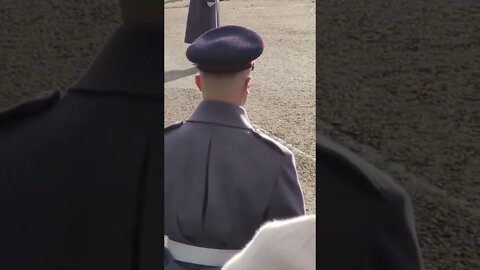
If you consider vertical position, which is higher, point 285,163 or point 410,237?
point 285,163

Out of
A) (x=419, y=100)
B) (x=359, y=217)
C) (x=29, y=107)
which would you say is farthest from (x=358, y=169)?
(x=29, y=107)

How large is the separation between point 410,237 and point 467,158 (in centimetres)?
22

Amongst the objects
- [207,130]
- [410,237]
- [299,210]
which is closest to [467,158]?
[410,237]

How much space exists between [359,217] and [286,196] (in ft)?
0.56

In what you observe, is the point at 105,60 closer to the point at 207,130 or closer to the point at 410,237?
the point at 207,130

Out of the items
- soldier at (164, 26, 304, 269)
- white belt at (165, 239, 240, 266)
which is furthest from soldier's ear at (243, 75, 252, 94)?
white belt at (165, 239, 240, 266)

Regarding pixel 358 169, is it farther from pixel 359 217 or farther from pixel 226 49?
pixel 226 49

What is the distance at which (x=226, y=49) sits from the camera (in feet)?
5.16

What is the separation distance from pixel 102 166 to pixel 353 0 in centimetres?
66

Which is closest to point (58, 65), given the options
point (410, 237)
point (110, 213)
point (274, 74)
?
point (110, 213)

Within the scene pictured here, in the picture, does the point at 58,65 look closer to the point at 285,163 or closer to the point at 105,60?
the point at 105,60

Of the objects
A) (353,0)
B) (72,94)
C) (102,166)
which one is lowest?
(102,166)

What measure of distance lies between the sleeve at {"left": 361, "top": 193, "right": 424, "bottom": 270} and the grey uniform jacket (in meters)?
0.19

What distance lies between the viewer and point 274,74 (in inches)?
63.1
